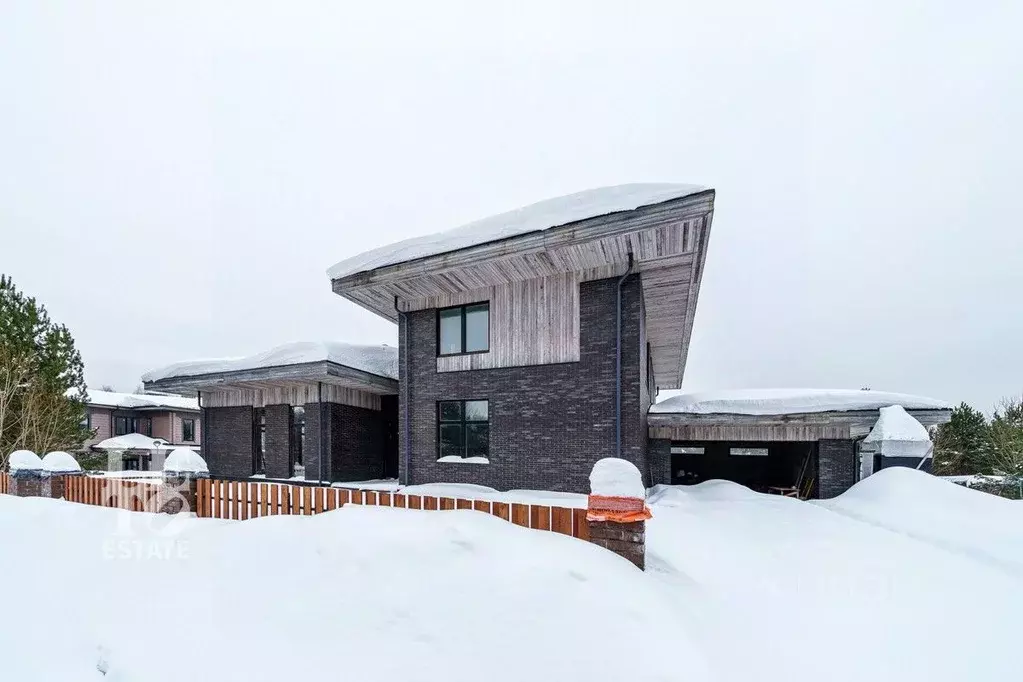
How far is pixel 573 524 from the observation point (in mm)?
4906

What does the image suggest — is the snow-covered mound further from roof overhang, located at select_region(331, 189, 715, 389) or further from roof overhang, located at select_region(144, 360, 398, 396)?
roof overhang, located at select_region(144, 360, 398, 396)

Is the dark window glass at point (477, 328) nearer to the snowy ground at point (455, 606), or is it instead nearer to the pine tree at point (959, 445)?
the snowy ground at point (455, 606)

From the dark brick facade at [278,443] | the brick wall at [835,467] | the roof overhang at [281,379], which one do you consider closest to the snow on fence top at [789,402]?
the brick wall at [835,467]

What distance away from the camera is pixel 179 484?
7.95 meters

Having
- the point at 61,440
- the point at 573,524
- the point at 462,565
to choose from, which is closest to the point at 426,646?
the point at 462,565

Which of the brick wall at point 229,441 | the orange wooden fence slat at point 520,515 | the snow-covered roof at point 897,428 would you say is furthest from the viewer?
the brick wall at point 229,441

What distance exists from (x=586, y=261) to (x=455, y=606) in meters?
7.50

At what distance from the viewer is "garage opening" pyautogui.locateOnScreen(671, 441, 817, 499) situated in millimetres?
17250

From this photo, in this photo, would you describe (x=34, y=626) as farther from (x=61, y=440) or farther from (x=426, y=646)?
(x=61, y=440)

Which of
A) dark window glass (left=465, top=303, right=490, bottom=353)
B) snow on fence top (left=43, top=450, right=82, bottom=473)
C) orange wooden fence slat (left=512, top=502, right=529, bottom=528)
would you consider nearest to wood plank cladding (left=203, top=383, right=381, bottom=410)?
dark window glass (left=465, top=303, right=490, bottom=353)

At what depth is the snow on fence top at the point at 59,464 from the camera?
30.6ft

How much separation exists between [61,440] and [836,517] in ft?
84.8

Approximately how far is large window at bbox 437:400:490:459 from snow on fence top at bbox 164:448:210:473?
16.9 ft

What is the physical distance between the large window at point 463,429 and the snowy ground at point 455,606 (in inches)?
228
